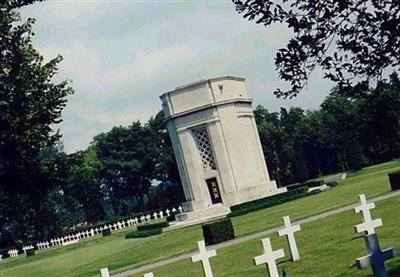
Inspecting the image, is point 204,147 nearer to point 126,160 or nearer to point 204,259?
point 204,259

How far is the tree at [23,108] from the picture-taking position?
23.6 meters

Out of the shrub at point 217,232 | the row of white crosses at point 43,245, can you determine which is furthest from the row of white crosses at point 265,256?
the row of white crosses at point 43,245

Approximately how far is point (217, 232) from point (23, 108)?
886cm

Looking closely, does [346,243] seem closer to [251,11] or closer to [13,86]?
[251,11]

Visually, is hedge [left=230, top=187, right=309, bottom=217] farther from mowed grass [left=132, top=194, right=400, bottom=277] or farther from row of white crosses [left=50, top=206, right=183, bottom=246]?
row of white crosses [left=50, top=206, right=183, bottom=246]

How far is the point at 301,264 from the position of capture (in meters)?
13.7

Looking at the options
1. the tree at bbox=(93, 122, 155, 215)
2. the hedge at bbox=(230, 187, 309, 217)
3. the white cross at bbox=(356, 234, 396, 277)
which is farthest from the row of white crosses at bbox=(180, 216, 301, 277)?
the tree at bbox=(93, 122, 155, 215)

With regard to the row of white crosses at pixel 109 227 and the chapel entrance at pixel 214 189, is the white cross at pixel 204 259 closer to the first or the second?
the chapel entrance at pixel 214 189

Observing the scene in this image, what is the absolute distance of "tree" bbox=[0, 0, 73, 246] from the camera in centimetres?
2361

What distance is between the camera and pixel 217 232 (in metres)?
24.0

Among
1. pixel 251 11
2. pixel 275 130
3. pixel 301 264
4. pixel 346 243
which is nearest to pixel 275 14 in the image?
pixel 251 11

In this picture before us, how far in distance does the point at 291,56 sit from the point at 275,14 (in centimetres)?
56

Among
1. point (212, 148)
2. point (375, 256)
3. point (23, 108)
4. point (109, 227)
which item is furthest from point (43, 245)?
point (375, 256)

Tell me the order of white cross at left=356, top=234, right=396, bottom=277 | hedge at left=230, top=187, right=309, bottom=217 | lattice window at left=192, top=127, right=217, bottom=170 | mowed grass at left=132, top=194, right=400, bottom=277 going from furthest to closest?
lattice window at left=192, top=127, right=217, bottom=170 < hedge at left=230, top=187, right=309, bottom=217 < mowed grass at left=132, top=194, right=400, bottom=277 < white cross at left=356, top=234, right=396, bottom=277
